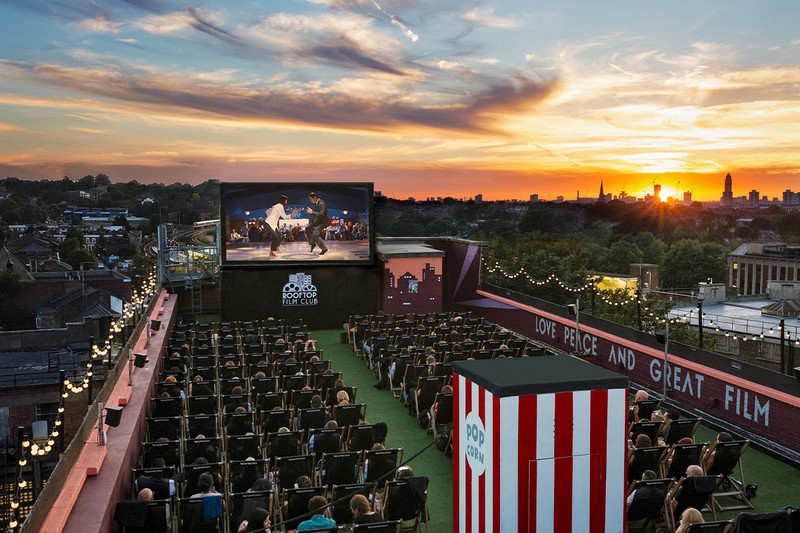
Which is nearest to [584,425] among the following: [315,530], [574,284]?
[315,530]

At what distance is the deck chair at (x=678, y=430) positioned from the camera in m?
9.70

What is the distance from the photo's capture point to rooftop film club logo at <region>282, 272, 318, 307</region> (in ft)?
77.7

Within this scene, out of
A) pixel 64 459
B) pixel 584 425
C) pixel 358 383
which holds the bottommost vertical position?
pixel 358 383

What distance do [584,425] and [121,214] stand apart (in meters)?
107

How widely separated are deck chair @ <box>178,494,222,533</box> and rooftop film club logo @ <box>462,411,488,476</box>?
13.7 feet

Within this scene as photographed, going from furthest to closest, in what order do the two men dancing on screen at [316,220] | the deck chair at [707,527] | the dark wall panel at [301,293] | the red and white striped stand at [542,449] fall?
the dark wall panel at [301,293] < the two men dancing on screen at [316,220] < the deck chair at [707,527] < the red and white striped stand at [542,449]

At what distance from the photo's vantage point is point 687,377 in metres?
13.3

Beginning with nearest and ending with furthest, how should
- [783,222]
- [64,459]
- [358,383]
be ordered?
[64,459] → [358,383] → [783,222]

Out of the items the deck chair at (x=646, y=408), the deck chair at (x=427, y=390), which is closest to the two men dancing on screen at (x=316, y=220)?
the deck chair at (x=427, y=390)

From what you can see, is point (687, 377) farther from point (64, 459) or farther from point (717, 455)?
point (64, 459)

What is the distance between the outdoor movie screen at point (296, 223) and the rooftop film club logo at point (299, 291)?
2.23 feet

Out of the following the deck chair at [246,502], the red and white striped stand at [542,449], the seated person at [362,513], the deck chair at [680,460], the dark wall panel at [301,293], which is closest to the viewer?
the red and white striped stand at [542,449]

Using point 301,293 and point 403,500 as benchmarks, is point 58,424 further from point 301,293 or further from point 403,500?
point 301,293

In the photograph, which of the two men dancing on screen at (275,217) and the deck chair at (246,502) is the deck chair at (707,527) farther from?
the two men dancing on screen at (275,217)
